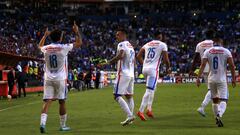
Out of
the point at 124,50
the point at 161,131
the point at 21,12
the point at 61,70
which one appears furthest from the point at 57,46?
the point at 21,12

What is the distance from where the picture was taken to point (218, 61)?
13289mm

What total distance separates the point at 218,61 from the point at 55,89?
394 cm

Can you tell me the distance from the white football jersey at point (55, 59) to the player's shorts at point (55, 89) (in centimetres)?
10

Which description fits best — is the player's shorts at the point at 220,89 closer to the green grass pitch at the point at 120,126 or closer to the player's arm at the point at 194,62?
the green grass pitch at the point at 120,126

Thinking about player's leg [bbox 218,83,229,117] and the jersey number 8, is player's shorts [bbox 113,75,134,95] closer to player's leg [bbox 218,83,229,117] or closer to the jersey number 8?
the jersey number 8

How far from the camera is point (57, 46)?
41.8ft

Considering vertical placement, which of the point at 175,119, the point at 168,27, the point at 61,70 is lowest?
the point at 175,119

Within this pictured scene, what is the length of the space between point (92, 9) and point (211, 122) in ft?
231

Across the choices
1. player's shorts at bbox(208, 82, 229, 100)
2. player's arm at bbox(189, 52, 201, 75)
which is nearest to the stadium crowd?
player's arm at bbox(189, 52, 201, 75)

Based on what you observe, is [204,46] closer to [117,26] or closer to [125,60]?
[125,60]

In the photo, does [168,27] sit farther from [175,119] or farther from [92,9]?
[175,119]

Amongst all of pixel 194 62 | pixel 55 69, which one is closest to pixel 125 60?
pixel 55 69

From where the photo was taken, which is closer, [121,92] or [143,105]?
[121,92]

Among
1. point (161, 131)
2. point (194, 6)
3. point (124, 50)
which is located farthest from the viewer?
point (194, 6)
